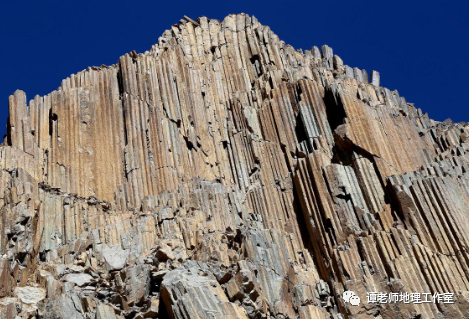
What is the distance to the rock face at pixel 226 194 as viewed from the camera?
3394 centimetres

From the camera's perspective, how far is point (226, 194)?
141 feet

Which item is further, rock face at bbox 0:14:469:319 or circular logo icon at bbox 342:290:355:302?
circular logo icon at bbox 342:290:355:302

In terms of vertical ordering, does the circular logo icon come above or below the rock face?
below

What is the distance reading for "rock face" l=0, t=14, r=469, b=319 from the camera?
33.9 meters

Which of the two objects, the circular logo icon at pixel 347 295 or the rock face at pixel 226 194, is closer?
the rock face at pixel 226 194

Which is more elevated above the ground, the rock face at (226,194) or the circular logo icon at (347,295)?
the rock face at (226,194)

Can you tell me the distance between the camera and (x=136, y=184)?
42.8m

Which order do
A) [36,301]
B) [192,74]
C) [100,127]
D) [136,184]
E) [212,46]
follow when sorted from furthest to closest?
[212,46] < [192,74] < [100,127] < [136,184] < [36,301]

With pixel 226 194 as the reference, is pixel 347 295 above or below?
below

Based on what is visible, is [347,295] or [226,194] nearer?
[347,295]

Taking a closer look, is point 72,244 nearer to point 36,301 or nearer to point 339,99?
point 36,301

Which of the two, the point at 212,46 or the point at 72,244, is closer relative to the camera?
the point at 72,244

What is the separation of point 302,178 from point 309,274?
278 inches

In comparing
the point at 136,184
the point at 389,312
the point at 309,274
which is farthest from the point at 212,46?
the point at 389,312
